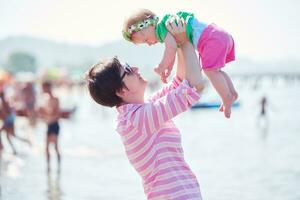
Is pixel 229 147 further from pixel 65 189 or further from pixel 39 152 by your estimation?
pixel 65 189

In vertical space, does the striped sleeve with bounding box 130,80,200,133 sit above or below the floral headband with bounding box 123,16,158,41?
below

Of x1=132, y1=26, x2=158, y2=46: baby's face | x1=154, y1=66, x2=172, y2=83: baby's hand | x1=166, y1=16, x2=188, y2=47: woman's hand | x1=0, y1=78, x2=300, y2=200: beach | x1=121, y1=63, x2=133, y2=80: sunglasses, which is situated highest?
x1=166, y1=16, x2=188, y2=47: woman's hand

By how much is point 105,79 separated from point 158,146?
37 centimetres

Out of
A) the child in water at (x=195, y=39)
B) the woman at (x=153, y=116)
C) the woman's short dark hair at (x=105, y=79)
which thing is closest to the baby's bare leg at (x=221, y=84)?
the child in water at (x=195, y=39)

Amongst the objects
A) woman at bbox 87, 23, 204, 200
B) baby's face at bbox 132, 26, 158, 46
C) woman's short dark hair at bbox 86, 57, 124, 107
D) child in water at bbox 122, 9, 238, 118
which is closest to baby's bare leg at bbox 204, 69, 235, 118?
child in water at bbox 122, 9, 238, 118

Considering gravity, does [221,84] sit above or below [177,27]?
below

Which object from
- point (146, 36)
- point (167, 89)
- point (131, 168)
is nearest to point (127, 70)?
point (146, 36)

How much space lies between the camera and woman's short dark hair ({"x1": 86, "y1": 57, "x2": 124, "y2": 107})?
2588mm

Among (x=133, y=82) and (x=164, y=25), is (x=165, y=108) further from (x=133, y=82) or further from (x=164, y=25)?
(x=164, y=25)

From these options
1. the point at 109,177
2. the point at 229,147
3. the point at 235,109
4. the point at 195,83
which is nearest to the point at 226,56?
the point at 195,83

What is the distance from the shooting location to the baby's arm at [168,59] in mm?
2609

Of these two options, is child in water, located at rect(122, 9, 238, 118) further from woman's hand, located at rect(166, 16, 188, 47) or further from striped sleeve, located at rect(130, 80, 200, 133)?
striped sleeve, located at rect(130, 80, 200, 133)

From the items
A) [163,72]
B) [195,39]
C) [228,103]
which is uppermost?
[195,39]

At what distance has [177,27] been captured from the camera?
8.48 ft
